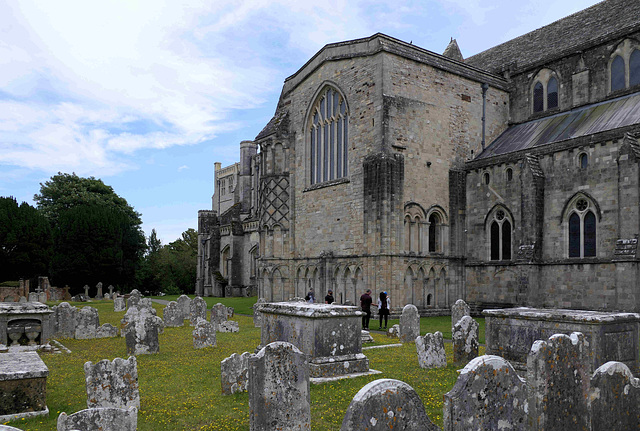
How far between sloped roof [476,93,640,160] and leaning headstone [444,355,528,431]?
17467mm

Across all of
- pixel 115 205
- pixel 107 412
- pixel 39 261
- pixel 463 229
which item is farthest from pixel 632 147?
pixel 115 205

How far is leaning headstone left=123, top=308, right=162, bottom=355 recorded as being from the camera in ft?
41.7

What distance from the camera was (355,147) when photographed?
79.7 feet

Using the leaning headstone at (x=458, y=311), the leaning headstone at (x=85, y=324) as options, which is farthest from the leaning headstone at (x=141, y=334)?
the leaning headstone at (x=458, y=311)

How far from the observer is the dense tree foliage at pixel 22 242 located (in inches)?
1683

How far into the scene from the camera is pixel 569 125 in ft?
75.0

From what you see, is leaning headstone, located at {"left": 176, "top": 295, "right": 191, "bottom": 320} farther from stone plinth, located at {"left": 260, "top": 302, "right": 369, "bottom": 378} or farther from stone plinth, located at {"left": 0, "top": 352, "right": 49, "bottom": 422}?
stone plinth, located at {"left": 0, "top": 352, "right": 49, "bottom": 422}

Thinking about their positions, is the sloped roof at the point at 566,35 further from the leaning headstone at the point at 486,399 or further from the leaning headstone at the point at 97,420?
the leaning headstone at the point at 97,420

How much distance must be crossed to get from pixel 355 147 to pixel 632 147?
1101 cm

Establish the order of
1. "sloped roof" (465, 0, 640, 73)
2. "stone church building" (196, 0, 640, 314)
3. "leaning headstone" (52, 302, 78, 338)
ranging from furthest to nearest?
"sloped roof" (465, 0, 640, 73), "stone church building" (196, 0, 640, 314), "leaning headstone" (52, 302, 78, 338)

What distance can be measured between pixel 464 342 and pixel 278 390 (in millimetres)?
6258

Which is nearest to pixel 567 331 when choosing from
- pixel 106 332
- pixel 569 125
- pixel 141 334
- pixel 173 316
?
pixel 141 334

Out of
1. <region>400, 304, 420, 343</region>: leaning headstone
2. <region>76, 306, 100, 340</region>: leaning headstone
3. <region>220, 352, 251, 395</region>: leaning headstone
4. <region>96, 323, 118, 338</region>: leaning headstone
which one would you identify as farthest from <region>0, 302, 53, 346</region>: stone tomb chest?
<region>400, 304, 420, 343</region>: leaning headstone

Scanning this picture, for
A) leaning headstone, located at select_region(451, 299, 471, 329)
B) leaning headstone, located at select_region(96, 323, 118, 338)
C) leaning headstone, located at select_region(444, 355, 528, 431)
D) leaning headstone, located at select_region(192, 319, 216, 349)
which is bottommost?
leaning headstone, located at select_region(96, 323, 118, 338)
